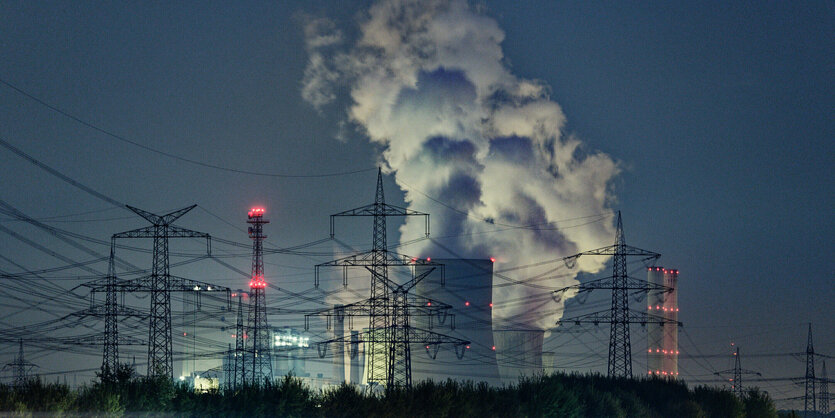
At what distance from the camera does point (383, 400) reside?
4197 cm

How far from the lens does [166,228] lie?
50.8 m

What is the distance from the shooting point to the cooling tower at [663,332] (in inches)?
4412

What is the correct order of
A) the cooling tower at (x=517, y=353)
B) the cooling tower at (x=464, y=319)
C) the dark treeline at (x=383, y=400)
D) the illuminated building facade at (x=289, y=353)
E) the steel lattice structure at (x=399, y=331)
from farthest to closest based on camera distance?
the illuminated building facade at (x=289, y=353), the cooling tower at (x=517, y=353), the cooling tower at (x=464, y=319), the steel lattice structure at (x=399, y=331), the dark treeline at (x=383, y=400)

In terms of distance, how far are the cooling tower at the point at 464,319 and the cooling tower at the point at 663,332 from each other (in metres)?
36.7

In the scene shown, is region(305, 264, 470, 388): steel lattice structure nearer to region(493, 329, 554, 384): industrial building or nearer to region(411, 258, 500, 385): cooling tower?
region(411, 258, 500, 385): cooling tower

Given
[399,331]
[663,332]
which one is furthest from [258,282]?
[663,332]

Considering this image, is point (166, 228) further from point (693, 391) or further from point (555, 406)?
point (693, 391)

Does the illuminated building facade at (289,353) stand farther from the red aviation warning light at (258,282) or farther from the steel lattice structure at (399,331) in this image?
the red aviation warning light at (258,282)

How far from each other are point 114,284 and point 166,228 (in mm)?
6084

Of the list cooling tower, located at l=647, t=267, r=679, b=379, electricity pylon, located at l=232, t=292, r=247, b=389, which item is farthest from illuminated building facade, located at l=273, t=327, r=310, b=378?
cooling tower, located at l=647, t=267, r=679, b=379

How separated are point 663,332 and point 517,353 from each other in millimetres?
34905

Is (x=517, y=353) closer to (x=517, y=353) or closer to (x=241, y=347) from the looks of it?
(x=517, y=353)

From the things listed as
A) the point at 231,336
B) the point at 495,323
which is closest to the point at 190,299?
the point at 231,336

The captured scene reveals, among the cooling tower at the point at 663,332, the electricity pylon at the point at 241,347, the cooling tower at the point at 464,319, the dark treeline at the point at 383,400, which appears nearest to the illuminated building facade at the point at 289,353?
the electricity pylon at the point at 241,347
